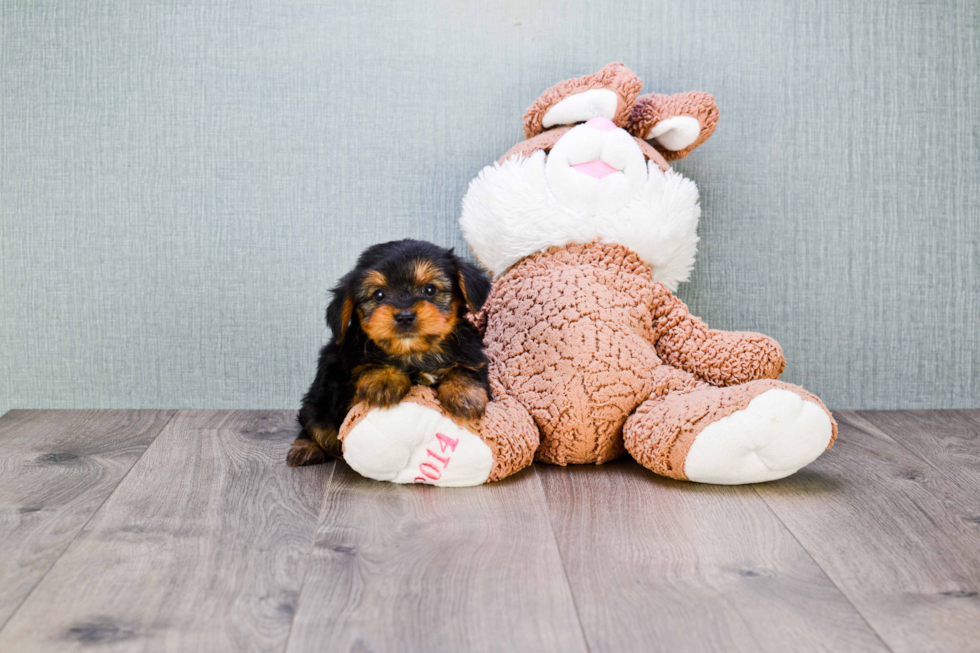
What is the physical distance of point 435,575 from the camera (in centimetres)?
138

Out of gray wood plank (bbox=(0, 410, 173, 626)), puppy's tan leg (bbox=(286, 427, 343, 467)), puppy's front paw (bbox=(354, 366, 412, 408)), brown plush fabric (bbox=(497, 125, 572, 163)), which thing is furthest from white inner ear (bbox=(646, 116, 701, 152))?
gray wood plank (bbox=(0, 410, 173, 626))

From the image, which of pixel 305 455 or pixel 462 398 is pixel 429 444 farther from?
pixel 305 455

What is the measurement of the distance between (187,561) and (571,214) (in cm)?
121

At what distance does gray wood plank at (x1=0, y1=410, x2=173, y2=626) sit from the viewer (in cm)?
145

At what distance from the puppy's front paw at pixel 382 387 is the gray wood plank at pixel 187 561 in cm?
26

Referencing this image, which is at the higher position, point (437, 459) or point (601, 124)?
point (601, 124)

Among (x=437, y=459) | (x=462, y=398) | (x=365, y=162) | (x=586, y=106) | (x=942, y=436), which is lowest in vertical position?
(x=942, y=436)

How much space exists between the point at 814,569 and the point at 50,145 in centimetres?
234

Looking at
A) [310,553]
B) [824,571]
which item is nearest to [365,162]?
[310,553]

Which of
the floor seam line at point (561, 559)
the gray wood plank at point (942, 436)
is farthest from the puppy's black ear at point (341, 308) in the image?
the gray wood plank at point (942, 436)

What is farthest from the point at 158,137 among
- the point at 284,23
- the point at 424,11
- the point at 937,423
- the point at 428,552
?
the point at 937,423

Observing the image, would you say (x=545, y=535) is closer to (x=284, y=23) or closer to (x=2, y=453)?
(x=2, y=453)

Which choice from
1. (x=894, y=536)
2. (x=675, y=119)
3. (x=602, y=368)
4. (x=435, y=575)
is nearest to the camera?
(x=435, y=575)

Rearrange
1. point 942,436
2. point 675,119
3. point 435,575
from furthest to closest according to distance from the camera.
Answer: point 942,436
point 675,119
point 435,575
